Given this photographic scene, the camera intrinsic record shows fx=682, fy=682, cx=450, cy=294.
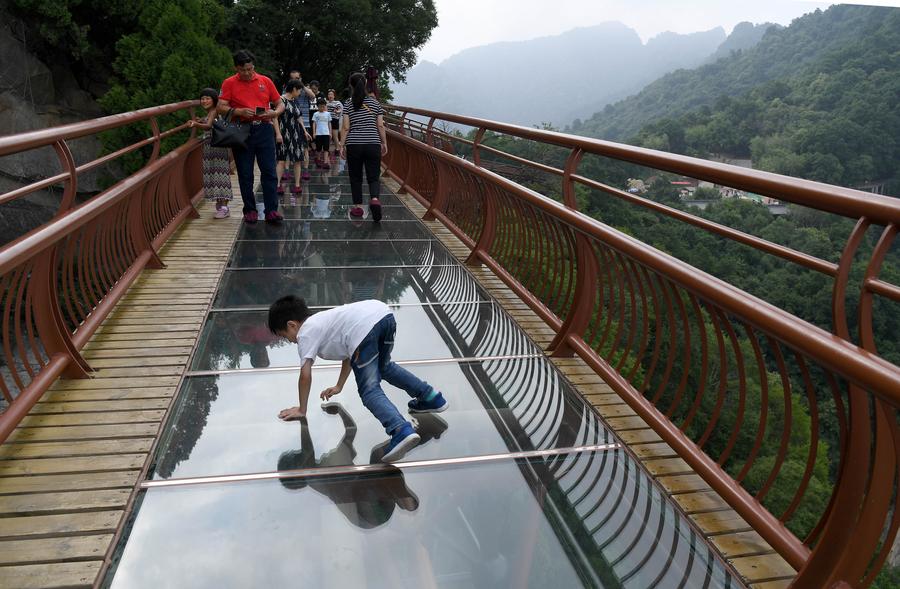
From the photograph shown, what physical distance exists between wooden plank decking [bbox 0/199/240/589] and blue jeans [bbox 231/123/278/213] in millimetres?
2529

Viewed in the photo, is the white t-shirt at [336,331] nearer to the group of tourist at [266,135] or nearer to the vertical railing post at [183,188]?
the group of tourist at [266,135]

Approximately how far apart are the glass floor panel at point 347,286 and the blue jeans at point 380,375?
1.85 m

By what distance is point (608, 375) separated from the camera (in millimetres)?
3623

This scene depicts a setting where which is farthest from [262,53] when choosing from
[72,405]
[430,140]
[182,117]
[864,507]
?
[864,507]

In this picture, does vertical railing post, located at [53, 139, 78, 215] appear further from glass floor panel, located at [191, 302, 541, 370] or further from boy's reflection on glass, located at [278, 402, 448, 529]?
boy's reflection on glass, located at [278, 402, 448, 529]

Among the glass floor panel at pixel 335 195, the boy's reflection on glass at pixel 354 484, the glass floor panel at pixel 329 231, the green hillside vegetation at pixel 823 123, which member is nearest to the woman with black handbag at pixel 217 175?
the glass floor panel at pixel 329 231

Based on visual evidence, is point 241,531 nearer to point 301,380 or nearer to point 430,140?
point 301,380

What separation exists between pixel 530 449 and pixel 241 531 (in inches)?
52.7

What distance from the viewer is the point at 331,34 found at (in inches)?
1186

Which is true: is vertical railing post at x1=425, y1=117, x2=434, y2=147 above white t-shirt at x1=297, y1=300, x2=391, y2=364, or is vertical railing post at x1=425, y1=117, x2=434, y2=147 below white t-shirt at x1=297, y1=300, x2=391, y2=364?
above

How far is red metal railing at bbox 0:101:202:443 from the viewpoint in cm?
302

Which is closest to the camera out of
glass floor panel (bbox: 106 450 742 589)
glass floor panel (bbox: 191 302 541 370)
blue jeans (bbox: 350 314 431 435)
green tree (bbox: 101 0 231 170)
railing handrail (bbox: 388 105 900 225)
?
railing handrail (bbox: 388 105 900 225)

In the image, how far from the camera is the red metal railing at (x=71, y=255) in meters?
3.02

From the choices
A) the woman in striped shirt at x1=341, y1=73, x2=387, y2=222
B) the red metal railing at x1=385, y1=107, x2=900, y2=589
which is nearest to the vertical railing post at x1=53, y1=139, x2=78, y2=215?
the red metal railing at x1=385, y1=107, x2=900, y2=589
